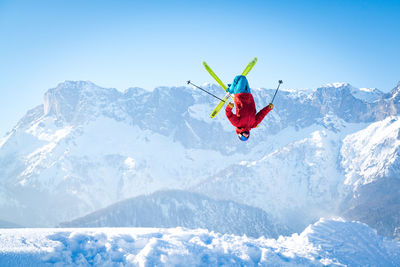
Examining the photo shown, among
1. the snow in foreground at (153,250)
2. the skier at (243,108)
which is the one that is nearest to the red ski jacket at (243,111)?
the skier at (243,108)

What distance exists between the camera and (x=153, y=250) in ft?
109

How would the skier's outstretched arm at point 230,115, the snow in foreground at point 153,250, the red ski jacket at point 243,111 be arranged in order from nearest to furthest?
the skier's outstretched arm at point 230,115 → the red ski jacket at point 243,111 → the snow in foreground at point 153,250

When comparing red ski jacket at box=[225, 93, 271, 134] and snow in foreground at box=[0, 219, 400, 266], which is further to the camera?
snow in foreground at box=[0, 219, 400, 266]

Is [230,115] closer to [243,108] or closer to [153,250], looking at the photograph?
[243,108]

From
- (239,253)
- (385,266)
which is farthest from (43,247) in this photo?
(385,266)

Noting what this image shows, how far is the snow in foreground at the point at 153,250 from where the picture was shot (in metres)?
29.1

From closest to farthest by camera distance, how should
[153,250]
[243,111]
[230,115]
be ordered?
[230,115], [243,111], [153,250]

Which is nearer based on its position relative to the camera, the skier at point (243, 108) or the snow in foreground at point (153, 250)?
the skier at point (243, 108)

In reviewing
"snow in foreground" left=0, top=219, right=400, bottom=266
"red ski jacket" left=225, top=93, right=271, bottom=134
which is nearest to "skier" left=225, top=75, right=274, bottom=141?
"red ski jacket" left=225, top=93, right=271, bottom=134

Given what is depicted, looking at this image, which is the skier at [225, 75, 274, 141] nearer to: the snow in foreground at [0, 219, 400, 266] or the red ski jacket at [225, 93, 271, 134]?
the red ski jacket at [225, 93, 271, 134]

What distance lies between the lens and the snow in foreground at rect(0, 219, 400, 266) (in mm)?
29141

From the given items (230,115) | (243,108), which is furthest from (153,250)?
(243,108)

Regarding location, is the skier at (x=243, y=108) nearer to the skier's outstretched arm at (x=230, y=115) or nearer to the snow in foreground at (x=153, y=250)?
the skier's outstretched arm at (x=230, y=115)

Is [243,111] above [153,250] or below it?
above
